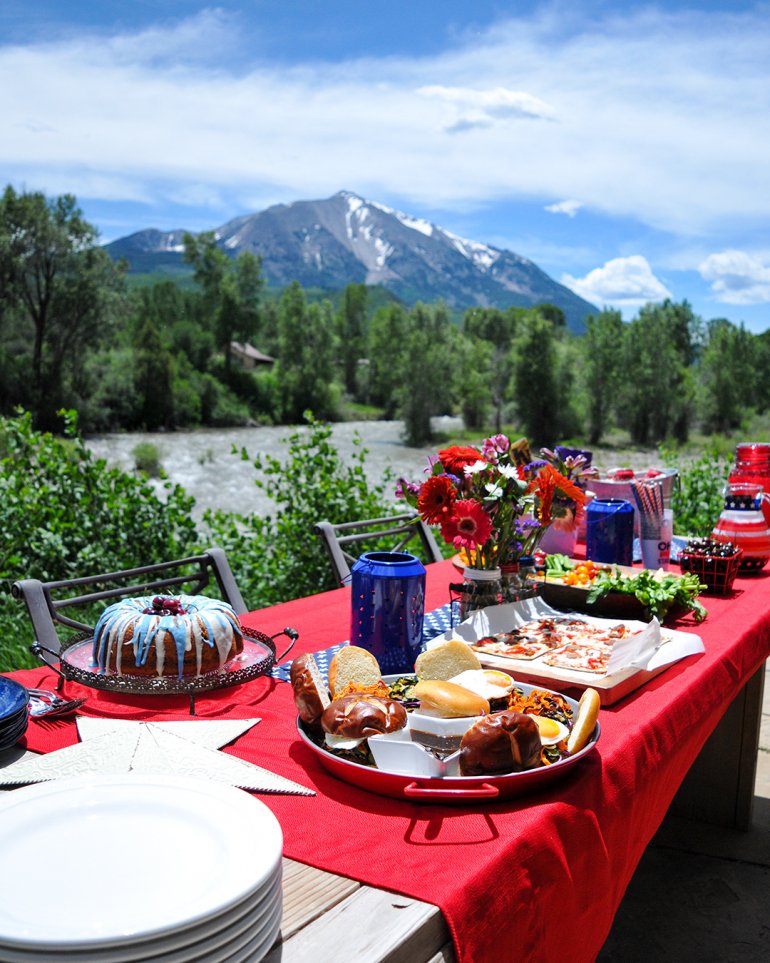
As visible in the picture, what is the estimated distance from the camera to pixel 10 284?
25.5 meters

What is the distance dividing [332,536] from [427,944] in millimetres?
1845

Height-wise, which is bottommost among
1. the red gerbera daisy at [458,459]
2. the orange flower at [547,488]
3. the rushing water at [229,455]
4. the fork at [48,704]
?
the rushing water at [229,455]

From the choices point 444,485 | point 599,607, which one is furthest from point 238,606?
point 599,607

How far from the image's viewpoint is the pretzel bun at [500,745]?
1050mm

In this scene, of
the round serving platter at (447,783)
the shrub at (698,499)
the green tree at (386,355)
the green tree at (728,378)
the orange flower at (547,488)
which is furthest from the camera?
the green tree at (386,355)

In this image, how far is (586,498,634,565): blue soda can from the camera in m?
2.46

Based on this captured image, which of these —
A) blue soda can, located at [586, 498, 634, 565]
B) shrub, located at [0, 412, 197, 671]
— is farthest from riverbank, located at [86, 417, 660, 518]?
blue soda can, located at [586, 498, 634, 565]

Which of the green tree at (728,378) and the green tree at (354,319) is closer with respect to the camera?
the green tree at (728,378)

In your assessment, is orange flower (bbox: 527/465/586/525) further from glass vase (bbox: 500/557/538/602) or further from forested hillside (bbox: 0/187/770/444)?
forested hillside (bbox: 0/187/770/444)

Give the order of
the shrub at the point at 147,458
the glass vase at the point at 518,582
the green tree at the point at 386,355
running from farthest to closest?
the green tree at the point at 386,355
the shrub at the point at 147,458
the glass vase at the point at 518,582

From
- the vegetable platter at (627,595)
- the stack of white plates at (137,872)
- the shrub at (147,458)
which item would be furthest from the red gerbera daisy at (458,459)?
the shrub at (147,458)

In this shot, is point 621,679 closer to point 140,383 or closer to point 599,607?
point 599,607

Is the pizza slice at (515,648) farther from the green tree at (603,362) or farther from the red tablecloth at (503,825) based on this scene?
the green tree at (603,362)

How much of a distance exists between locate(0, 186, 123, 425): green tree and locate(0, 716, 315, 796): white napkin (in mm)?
26365
